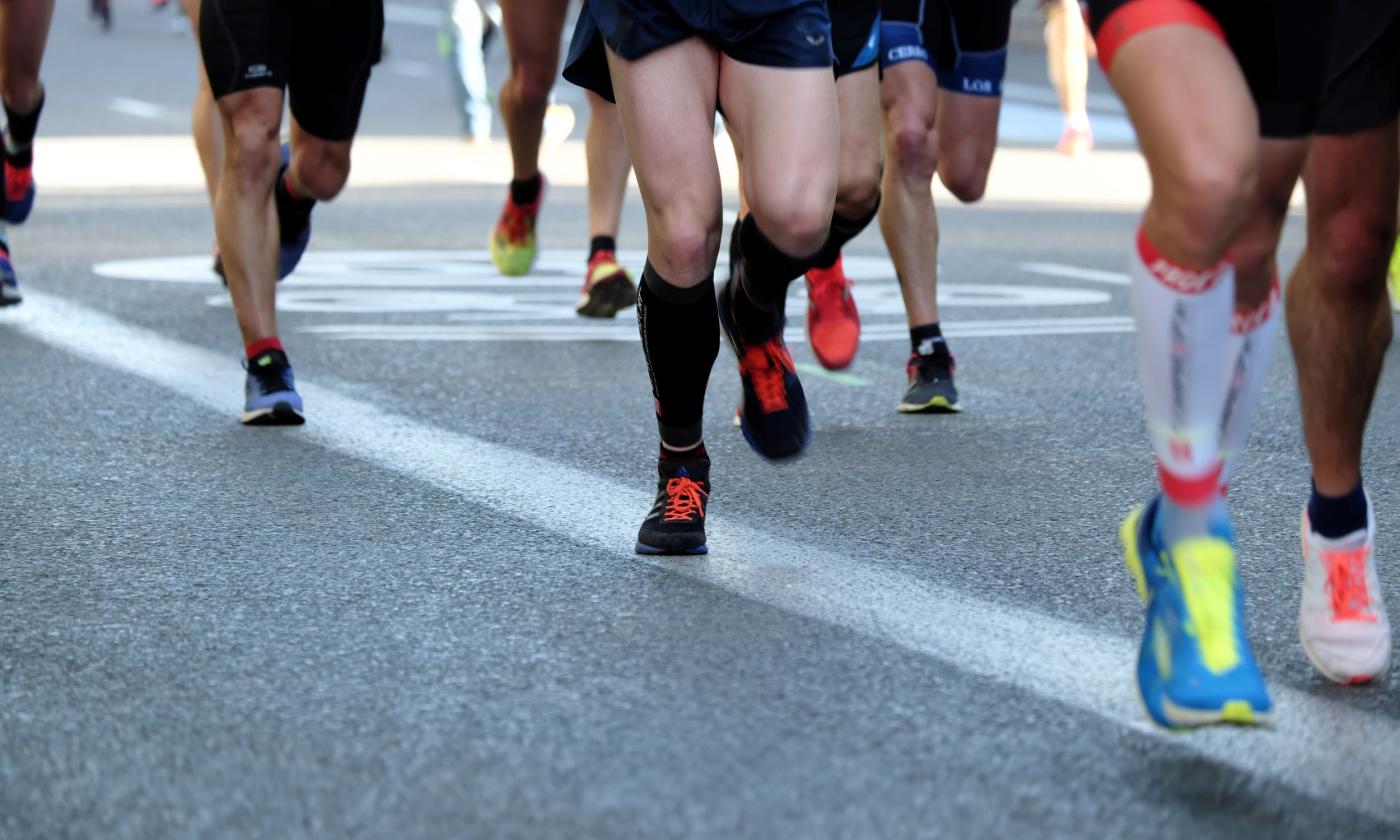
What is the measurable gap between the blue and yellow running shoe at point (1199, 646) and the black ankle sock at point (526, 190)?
5.26 metres

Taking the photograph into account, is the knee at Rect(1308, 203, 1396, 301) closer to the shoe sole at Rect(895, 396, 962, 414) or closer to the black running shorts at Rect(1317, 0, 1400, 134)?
the black running shorts at Rect(1317, 0, 1400, 134)

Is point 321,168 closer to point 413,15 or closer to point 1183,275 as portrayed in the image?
point 1183,275

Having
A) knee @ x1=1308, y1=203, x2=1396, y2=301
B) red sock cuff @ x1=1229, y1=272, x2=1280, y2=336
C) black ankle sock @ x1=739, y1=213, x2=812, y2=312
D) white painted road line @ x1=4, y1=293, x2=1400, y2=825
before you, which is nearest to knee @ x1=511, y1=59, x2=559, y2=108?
white painted road line @ x1=4, y1=293, x2=1400, y2=825

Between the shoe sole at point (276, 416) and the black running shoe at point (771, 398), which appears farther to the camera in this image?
the shoe sole at point (276, 416)

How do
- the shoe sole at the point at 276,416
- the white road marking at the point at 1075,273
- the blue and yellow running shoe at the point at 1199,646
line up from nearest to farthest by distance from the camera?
the blue and yellow running shoe at the point at 1199,646 → the shoe sole at the point at 276,416 → the white road marking at the point at 1075,273

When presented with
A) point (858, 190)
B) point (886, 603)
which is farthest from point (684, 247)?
point (858, 190)

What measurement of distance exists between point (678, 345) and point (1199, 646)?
1.50 meters

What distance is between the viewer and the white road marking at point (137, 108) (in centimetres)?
1872

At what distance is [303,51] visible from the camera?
620 cm

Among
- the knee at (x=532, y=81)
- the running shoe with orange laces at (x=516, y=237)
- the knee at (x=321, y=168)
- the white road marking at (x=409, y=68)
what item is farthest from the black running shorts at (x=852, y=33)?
the white road marking at (x=409, y=68)

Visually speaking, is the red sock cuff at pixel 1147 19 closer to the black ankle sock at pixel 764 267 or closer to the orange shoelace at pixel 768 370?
the black ankle sock at pixel 764 267

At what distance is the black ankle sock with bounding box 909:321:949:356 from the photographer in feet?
20.0

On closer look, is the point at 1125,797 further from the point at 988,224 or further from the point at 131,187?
the point at 131,187

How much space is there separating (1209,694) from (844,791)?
1.67 ft
